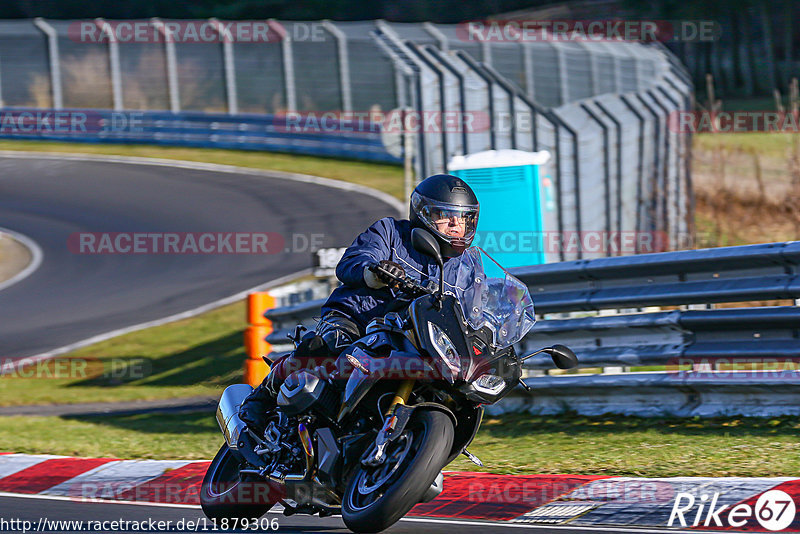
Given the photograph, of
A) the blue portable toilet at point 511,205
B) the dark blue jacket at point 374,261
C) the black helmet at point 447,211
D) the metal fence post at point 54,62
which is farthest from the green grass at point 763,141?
the black helmet at point 447,211

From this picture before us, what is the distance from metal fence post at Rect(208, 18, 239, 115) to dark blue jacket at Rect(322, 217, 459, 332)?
78.3 feet

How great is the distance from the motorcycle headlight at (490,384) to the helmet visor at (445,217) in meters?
0.77

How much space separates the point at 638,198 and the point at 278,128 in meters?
15.2

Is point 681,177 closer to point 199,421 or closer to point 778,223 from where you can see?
point 778,223

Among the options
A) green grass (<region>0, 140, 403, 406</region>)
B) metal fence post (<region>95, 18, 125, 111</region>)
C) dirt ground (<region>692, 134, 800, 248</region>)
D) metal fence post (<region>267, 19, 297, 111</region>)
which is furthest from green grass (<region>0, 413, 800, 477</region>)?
metal fence post (<region>95, 18, 125, 111</region>)

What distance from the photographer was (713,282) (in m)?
7.74

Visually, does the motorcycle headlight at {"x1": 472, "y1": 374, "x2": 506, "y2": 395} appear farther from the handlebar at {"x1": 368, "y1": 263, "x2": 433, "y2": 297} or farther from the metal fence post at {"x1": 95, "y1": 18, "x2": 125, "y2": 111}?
the metal fence post at {"x1": 95, "y1": 18, "x2": 125, "y2": 111}

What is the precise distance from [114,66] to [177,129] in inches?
107

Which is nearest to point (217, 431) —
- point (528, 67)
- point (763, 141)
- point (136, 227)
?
point (136, 227)

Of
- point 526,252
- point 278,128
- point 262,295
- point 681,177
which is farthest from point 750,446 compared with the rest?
point 278,128

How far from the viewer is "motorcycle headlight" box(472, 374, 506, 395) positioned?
4992mm

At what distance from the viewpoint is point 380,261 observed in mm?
5250

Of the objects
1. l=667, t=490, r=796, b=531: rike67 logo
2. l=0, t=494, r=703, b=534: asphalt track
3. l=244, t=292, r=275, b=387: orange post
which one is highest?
l=244, t=292, r=275, b=387: orange post

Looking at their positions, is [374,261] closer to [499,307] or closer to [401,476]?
[499,307]
